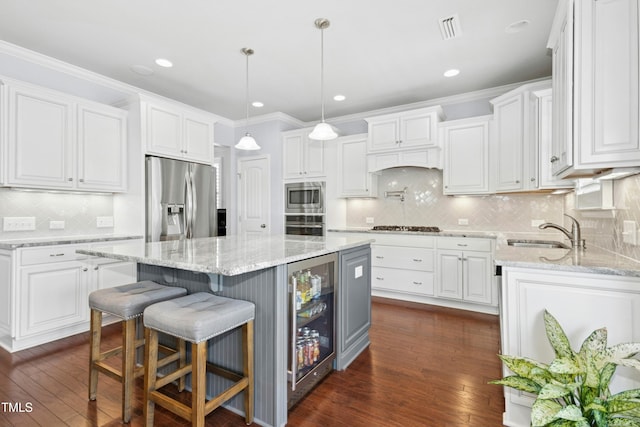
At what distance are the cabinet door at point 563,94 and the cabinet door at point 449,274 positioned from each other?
1.82 metres

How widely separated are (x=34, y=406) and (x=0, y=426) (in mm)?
185

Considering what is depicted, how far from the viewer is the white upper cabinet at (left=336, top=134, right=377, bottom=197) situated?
4.53m

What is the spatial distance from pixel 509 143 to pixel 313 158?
2537 millimetres

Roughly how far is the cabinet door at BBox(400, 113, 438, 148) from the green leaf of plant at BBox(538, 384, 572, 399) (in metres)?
3.20

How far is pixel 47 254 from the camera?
276 centimetres

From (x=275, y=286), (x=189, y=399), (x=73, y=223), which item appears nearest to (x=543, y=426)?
(x=275, y=286)

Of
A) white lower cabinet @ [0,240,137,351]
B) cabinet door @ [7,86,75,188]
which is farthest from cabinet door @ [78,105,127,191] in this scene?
white lower cabinet @ [0,240,137,351]

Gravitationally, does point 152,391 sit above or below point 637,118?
below

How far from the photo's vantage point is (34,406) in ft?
6.23

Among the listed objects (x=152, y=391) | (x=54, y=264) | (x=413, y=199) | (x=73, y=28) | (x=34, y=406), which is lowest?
(x=34, y=406)

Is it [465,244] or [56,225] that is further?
[465,244]

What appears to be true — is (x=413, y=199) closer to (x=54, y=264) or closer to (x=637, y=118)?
(x=637, y=118)

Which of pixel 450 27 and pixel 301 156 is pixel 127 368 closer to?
pixel 450 27

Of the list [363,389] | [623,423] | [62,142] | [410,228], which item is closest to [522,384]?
[623,423]
